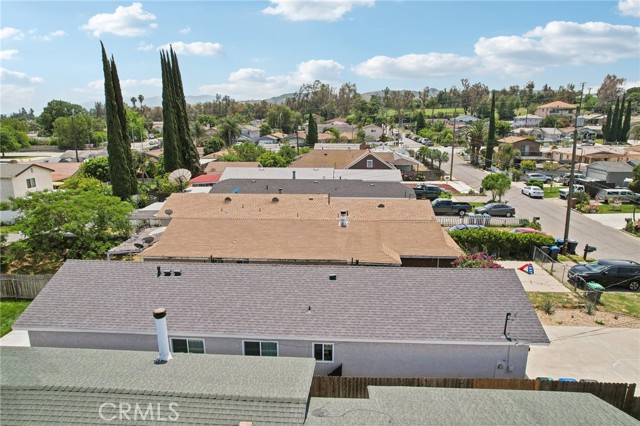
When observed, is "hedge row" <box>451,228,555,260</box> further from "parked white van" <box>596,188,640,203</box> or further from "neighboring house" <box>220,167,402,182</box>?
"parked white van" <box>596,188,640,203</box>

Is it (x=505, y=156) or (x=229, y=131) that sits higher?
(x=229, y=131)

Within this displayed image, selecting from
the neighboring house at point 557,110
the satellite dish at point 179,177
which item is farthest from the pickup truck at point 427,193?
the neighboring house at point 557,110

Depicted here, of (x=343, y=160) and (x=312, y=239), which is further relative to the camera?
(x=343, y=160)

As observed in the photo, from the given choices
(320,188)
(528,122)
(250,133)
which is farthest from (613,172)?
(250,133)

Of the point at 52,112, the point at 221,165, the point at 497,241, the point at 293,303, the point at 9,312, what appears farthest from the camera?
the point at 52,112

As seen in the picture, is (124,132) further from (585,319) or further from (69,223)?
(585,319)

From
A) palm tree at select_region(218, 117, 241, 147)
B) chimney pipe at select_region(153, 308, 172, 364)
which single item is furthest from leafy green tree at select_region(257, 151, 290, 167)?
chimney pipe at select_region(153, 308, 172, 364)
